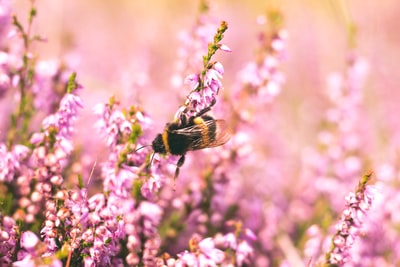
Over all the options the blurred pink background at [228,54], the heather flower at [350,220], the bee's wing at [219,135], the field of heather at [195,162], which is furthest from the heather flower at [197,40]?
the heather flower at [350,220]

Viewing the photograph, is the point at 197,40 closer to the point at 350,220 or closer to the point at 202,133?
the point at 202,133

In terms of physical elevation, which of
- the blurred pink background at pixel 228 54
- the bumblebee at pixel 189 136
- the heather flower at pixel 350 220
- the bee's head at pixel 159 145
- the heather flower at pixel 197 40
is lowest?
the heather flower at pixel 350 220

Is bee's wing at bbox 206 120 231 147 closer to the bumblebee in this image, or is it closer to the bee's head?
the bumblebee

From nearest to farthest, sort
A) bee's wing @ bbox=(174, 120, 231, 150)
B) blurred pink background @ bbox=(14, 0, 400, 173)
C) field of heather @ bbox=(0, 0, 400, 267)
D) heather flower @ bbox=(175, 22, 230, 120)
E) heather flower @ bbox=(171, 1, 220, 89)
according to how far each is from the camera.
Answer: field of heather @ bbox=(0, 0, 400, 267), heather flower @ bbox=(175, 22, 230, 120), bee's wing @ bbox=(174, 120, 231, 150), heather flower @ bbox=(171, 1, 220, 89), blurred pink background @ bbox=(14, 0, 400, 173)

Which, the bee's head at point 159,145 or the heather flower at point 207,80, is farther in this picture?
the bee's head at point 159,145

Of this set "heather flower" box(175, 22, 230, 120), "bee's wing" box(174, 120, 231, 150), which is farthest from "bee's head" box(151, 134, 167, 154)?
"heather flower" box(175, 22, 230, 120)

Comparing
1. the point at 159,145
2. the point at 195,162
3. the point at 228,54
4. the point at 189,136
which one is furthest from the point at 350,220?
the point at 228,54

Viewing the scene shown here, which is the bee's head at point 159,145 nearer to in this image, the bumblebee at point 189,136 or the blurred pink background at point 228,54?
Result: the bumblebee at point 189,136

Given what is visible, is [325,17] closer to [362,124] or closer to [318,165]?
[362,124]
